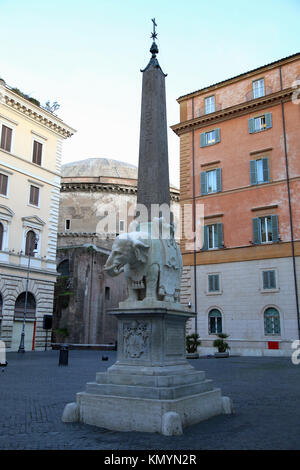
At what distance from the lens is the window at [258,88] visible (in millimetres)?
22844

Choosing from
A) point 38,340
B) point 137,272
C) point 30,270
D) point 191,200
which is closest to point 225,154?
point 191,200

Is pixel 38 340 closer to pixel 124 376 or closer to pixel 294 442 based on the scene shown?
pixel 124 376

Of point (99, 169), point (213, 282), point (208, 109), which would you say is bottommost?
point (213, 282)

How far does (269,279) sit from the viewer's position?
20328 mm

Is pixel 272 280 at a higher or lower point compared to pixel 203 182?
lower

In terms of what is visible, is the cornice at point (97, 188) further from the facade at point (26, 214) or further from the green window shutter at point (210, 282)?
the green window shutter at point (210, 282)

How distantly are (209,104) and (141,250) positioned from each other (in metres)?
20.9

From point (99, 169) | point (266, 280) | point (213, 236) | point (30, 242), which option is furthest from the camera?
point (99, 169)

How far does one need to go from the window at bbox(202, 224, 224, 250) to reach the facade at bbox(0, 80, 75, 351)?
929 centimetres

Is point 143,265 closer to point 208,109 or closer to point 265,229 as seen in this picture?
point 265,229

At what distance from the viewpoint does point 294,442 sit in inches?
165

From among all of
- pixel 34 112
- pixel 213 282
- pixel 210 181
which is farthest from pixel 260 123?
pixel 34 112

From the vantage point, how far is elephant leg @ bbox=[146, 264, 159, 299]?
18.7ft

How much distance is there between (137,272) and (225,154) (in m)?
18.7
